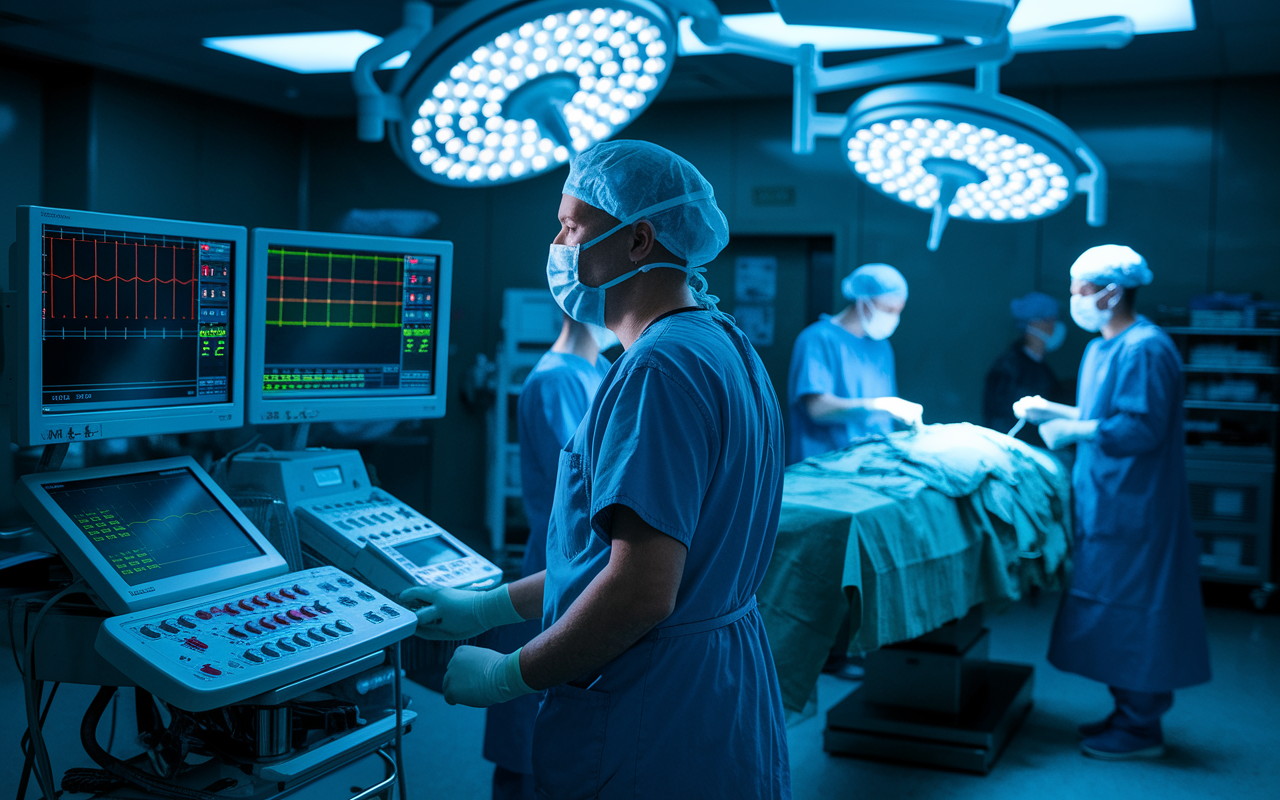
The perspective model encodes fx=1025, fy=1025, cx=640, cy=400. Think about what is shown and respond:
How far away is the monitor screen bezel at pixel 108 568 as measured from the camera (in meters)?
1.31

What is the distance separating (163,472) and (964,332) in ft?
15.1

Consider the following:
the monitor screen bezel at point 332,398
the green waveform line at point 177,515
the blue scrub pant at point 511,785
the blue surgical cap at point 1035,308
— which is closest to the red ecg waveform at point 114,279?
the monitor screen bezel at point 332,398

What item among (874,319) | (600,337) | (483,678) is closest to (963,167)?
(600,337)

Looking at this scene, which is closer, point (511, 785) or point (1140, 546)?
point (511, 785)

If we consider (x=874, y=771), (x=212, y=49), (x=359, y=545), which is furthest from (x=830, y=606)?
(x=212, y=49)

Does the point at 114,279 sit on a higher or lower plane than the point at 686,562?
higher

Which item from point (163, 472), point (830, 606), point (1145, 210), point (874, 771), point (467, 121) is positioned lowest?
point (874, 771)

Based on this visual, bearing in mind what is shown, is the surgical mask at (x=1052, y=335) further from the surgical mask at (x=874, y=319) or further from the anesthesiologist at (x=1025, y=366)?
the surgical mask at (x=874, y=319)

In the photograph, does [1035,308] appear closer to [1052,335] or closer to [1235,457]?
[1052,335]

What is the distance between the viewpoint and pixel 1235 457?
4.79 meters

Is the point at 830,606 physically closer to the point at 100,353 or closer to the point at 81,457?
the point at 100,353

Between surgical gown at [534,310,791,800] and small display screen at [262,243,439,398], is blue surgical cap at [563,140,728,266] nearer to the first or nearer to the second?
surgical gown at [534,310,791,800]

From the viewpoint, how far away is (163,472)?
5.05ft

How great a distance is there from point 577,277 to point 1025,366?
412 centimetres
